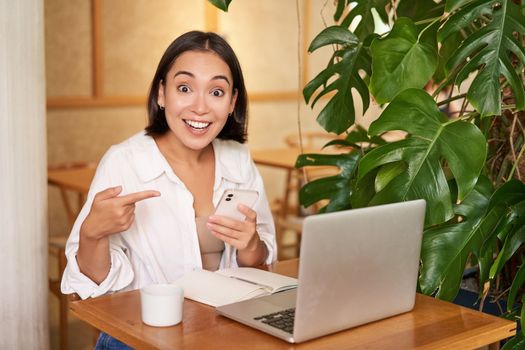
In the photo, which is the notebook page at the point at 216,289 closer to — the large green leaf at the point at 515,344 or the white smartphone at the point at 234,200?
the white smartphone at the point at 234,200

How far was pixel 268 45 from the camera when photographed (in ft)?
23.1

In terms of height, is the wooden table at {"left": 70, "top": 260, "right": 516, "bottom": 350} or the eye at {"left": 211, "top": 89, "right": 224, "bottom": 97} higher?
the eye at {"left": 211, "top": 89, "right": 224, "bottom": 97}

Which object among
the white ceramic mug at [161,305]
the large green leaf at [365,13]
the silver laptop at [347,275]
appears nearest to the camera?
the silver laptop at [347,275]

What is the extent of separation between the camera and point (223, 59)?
2.59m

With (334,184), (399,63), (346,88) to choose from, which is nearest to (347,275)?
(399,63)

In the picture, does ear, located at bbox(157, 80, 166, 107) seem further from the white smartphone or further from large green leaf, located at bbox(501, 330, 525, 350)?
large green leaf, located at bbox(501, 330, 525, 350)

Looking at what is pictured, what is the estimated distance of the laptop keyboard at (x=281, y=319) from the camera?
191cm

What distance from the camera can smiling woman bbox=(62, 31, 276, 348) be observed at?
95.4 inches

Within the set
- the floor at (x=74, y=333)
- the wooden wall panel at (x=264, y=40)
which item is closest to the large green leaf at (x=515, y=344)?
the floor at (x=74, y=333)

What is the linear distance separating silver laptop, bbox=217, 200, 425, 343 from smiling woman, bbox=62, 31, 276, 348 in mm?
473

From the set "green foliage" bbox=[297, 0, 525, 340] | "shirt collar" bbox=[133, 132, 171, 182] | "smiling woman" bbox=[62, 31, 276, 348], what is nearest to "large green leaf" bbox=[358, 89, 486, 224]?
"green foliage" bbox=[297, 0, 525, 340]

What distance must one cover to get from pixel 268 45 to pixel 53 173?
273cm

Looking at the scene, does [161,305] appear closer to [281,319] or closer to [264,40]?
[281,319]

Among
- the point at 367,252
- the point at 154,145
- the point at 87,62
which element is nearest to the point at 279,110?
the point at 87,62
